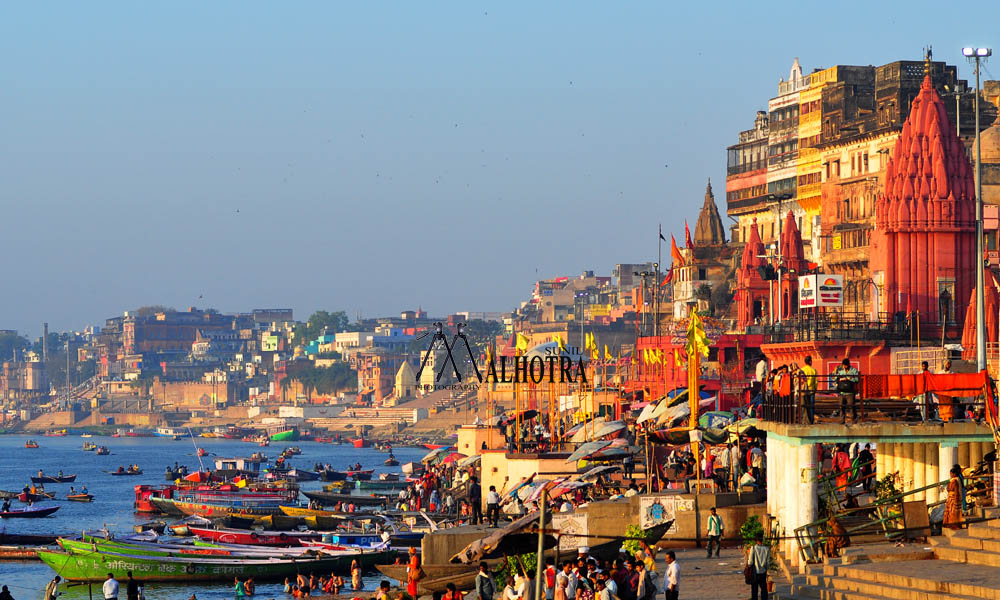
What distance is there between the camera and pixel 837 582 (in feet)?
73.9

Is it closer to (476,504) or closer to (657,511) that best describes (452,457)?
(476,504)

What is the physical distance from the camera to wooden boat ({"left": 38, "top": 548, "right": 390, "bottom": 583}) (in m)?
49.9

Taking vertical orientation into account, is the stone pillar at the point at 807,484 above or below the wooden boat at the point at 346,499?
above

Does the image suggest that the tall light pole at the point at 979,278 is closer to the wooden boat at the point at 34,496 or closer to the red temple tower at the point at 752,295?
the red temple tower at the point at 752,295

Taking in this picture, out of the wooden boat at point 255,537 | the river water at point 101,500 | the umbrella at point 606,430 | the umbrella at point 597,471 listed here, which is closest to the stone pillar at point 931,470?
the umbrella at point 597,471

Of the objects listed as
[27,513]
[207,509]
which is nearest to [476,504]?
[207,509]

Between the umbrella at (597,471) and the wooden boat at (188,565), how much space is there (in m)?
9.12

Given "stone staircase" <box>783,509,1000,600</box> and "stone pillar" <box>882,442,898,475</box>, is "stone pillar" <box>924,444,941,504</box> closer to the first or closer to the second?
"stone pillar" <box>882,442,898,475</box>

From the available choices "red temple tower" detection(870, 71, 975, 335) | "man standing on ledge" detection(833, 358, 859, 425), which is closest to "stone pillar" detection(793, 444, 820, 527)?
"man standing on ledge" detection(833, 358, 859, 425)

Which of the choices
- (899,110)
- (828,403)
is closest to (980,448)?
(828,403)

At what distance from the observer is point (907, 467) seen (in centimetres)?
2769

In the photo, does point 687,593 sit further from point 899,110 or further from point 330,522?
point 899,110

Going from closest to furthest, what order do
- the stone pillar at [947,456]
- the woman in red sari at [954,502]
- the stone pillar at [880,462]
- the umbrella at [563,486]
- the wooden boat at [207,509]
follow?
the woman in red sari at [954,502], the stone pillar at [947,456], the stone pillar at [880,462], the umbrella at [563,486], the wooden boat at [207,509]

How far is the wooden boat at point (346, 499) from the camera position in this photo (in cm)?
8253
